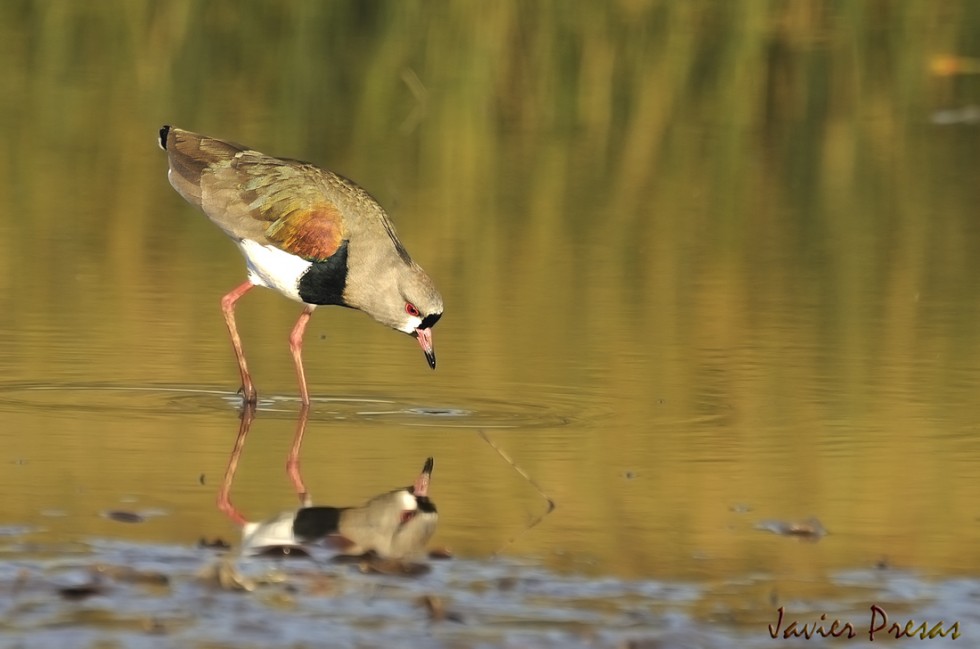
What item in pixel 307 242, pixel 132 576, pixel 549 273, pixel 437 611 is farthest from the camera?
pixel 549 273

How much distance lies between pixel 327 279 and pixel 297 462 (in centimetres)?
182

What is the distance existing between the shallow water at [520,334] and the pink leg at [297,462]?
47 mm

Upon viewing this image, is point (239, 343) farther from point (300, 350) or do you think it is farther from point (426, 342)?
point (426, 342)

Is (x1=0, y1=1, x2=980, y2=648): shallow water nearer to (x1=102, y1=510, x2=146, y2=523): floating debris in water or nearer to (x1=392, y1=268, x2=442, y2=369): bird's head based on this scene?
(x1=102, y1=510, x2=146, y2=523): floating debris in water

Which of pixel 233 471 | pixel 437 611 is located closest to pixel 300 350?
pixel 233 471

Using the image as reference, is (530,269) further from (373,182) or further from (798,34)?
(798,34)

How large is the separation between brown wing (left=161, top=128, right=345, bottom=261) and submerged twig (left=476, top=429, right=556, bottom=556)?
1544mm

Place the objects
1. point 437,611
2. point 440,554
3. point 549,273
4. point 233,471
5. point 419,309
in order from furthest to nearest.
Result: point 549,273, point 419,309, point 233,471, point 440,554, point 437,611

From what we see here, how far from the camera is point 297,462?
769 cm

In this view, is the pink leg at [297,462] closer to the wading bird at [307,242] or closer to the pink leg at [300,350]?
the pink leg at [300,350]

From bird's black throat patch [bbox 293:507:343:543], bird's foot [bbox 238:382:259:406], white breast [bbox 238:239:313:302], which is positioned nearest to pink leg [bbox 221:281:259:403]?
bird's foot [bbox 238:382:259:406]

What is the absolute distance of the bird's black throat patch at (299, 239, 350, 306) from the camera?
9.35m

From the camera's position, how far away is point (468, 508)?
698 centimetres

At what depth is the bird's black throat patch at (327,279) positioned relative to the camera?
9.35 metres
